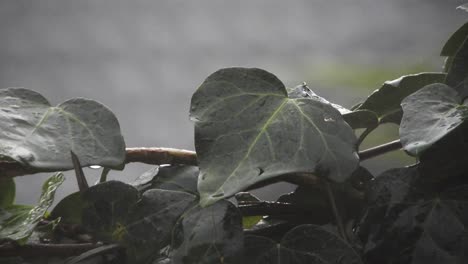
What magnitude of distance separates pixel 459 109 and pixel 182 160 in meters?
0.16

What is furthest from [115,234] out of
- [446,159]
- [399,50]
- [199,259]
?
[399,50]

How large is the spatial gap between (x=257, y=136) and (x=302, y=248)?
0.06 metres

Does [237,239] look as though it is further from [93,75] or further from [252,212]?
[93,75]

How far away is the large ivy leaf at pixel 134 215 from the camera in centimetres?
32

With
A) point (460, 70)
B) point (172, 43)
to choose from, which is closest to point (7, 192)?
point (460, 70)

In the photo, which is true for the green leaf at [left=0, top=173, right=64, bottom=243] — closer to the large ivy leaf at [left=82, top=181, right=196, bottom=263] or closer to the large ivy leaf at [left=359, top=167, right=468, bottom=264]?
the large ivy leaf at [left=82, top=181, right=196, bottom=263]

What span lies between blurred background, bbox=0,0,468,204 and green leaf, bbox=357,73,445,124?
90 centimetres

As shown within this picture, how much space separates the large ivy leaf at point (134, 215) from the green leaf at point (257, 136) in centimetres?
5

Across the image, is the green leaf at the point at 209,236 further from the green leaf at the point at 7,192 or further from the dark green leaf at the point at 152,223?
the green leaf at the point at 7,192

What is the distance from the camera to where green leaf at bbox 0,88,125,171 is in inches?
12.1

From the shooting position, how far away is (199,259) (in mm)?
298

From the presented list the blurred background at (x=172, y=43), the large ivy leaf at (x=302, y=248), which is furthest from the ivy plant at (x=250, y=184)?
the blurred background at (x=172, y=43)

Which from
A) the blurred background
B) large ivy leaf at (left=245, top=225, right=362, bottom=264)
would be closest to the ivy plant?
large ivy leaf at (left=245, top=225, right=362, bottom=264)

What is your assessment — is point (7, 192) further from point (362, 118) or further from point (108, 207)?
point (362, 118)
